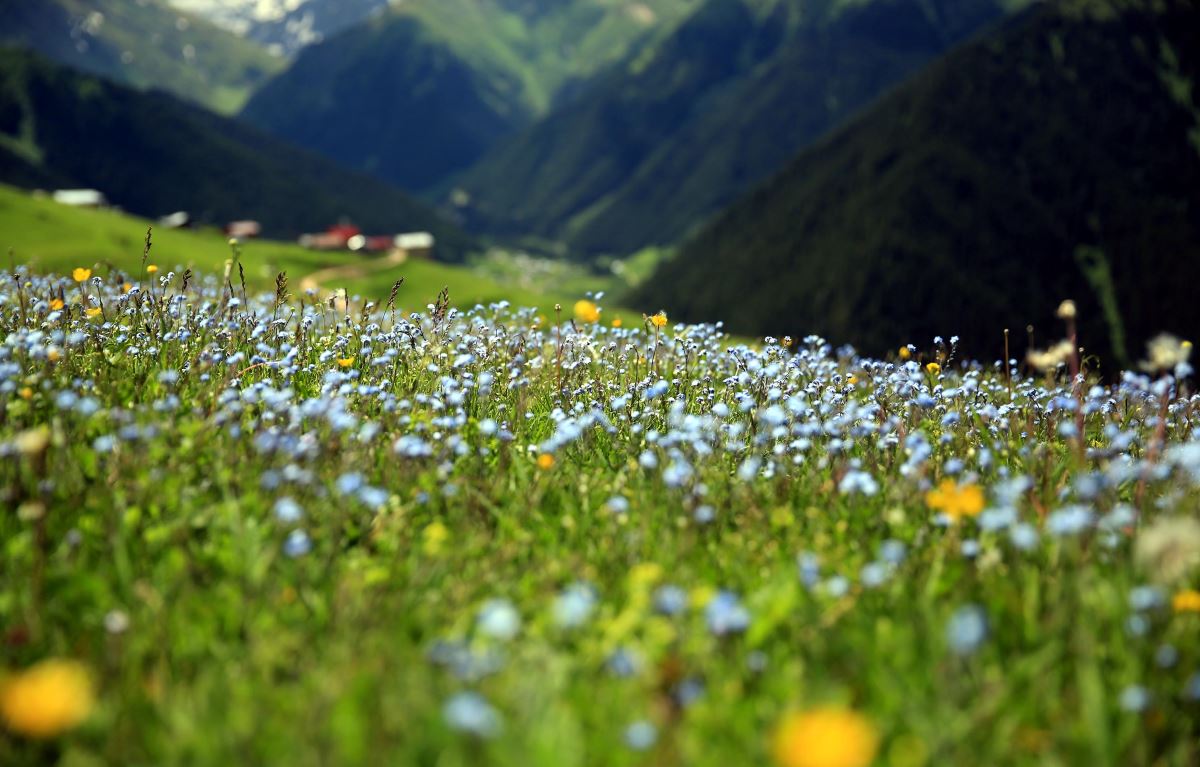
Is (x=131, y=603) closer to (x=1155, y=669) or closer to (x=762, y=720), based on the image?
(x=762, y=720)

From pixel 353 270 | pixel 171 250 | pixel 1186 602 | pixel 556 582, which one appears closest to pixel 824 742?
pixel 556 582

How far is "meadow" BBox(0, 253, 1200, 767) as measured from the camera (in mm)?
3643

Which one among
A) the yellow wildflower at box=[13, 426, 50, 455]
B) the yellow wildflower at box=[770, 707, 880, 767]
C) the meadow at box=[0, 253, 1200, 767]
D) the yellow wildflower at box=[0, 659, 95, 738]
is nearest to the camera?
the yellow wildflower at box=[770, 707, 880, 767]

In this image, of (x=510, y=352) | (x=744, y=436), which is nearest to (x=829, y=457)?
(x=744, y=436)

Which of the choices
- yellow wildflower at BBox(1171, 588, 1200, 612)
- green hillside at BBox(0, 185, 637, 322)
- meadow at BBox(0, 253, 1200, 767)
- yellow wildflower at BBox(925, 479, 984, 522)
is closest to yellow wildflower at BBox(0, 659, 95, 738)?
meadow at BBox(0, 253, 1200, 767)

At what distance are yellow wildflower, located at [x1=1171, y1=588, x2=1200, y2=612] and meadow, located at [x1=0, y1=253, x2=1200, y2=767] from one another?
3cm

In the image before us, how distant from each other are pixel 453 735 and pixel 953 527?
3447mm

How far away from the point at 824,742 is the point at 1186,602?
2935 millimetres

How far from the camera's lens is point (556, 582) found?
5.02 metres

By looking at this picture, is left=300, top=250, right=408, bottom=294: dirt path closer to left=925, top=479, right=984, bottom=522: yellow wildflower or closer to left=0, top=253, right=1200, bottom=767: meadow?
left=0, top=253, right=1200, bottom=767: meadow

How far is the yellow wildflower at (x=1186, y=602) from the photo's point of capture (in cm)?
446

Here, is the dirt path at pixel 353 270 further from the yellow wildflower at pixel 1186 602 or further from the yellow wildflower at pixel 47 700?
the yellow wildflower at pixel 1186 602

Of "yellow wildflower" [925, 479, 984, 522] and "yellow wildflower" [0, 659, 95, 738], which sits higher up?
"yellow wildflower" [925, 479, 984, 522]

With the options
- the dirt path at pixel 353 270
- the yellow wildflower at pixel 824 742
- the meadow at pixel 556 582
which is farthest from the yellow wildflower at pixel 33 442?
the dirt path at pixel 353 270
